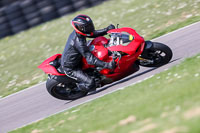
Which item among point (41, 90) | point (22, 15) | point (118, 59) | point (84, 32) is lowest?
point (22, 15)

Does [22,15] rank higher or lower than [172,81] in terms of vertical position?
lower

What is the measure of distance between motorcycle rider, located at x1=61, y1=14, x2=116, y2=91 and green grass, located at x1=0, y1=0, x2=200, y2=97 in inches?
127

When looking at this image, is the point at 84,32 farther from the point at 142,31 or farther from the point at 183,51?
the point at 142,31

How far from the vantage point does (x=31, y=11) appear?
698 inches

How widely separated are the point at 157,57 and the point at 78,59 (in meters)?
1.91

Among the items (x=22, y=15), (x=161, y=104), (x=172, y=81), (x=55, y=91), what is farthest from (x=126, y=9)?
(x=161, y=104)

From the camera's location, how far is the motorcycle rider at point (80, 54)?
7.34m

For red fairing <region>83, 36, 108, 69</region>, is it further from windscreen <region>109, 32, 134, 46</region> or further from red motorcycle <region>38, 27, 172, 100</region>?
windscreen <region>109, 32, 134, 46</region>

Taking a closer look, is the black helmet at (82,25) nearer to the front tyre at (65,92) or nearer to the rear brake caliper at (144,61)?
the rear brake caliper at (144,61)

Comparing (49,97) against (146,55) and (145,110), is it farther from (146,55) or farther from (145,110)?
(145,110)

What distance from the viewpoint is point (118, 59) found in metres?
7.59

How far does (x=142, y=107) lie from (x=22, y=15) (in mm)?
13390

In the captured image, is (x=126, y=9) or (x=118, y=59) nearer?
(x=118, y=59)

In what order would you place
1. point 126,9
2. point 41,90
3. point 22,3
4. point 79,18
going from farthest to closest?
point 22,3 < point 126,9 < point 41,90 < point 79,18
